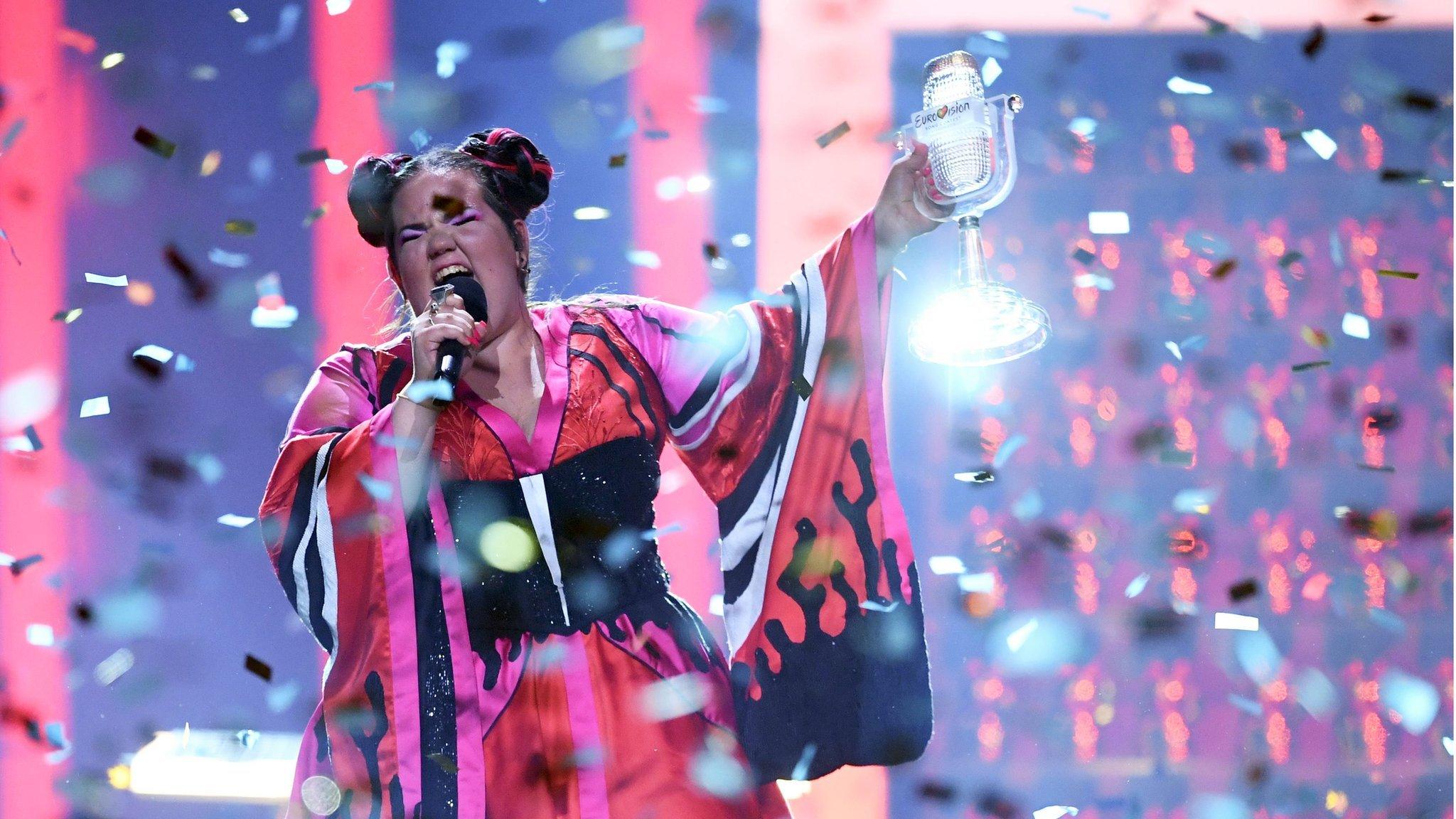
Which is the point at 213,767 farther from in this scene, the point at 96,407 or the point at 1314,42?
the point at 1314,42

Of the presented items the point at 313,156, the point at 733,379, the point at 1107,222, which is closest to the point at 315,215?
the point at 313,156

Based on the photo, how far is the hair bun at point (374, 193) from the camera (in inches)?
60.1

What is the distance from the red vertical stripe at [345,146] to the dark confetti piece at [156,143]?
0.27 m

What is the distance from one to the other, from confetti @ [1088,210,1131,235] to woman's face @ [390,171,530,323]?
43.9 inches

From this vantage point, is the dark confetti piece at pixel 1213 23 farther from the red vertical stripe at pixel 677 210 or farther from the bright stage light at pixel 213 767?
the bright stage light at pixel 213 767

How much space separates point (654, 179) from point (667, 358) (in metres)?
0.64

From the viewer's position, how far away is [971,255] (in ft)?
4.55

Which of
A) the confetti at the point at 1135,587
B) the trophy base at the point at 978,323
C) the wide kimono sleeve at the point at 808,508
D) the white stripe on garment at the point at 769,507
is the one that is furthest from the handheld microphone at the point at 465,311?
the confetti at the point at 1135,587

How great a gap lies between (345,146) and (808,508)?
1172mm

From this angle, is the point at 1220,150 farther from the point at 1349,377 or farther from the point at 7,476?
the point at 7,476

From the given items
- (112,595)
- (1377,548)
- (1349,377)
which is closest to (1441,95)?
(1349,377)

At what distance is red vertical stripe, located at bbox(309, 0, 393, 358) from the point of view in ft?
6.97

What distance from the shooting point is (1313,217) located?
2.17 m

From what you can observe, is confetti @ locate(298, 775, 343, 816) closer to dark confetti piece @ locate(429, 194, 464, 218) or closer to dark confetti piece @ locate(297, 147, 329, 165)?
dark confetti piece @ locate(429, 194, 464, 218)
